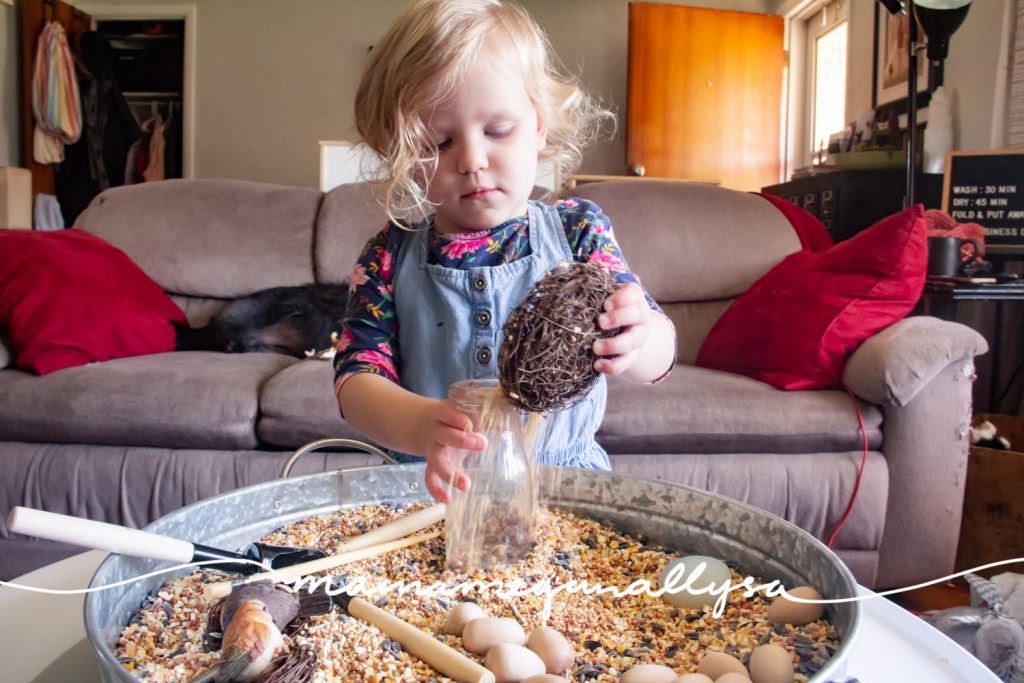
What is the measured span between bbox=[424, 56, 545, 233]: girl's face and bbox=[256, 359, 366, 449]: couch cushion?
1027mm

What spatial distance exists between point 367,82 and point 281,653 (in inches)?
27.6

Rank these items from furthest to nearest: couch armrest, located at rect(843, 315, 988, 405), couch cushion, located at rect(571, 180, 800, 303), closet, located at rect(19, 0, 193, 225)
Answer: closet, located at rect(19, 0, 193, 225) → couch cushion, located at rect(571, 180, 800, 303) → couch armrest, located at rect(843, 315, 988, 405)

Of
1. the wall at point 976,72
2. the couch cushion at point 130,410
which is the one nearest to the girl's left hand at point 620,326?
the couch cushion at point 130,410

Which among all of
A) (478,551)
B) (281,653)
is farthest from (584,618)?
(281,653)

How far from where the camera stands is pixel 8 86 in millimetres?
5043

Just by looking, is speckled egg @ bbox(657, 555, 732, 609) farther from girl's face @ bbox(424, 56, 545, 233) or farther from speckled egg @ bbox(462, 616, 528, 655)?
girl's face @ bbox(424, 56, 545, 233)

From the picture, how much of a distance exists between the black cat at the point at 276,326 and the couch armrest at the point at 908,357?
4.64 feet

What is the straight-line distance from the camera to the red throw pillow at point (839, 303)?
1.81 m

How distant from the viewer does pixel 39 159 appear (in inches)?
200

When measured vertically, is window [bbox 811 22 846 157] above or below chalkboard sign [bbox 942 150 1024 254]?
above

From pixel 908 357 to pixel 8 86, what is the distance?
5.55m

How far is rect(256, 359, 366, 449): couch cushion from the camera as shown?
182cm

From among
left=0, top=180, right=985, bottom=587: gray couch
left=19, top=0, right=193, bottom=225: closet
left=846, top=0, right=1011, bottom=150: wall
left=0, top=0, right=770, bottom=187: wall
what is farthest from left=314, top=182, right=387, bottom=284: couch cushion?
left=19, top=0, right=193, bottom=225: closet

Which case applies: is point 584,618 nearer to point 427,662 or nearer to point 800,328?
point 427,662
